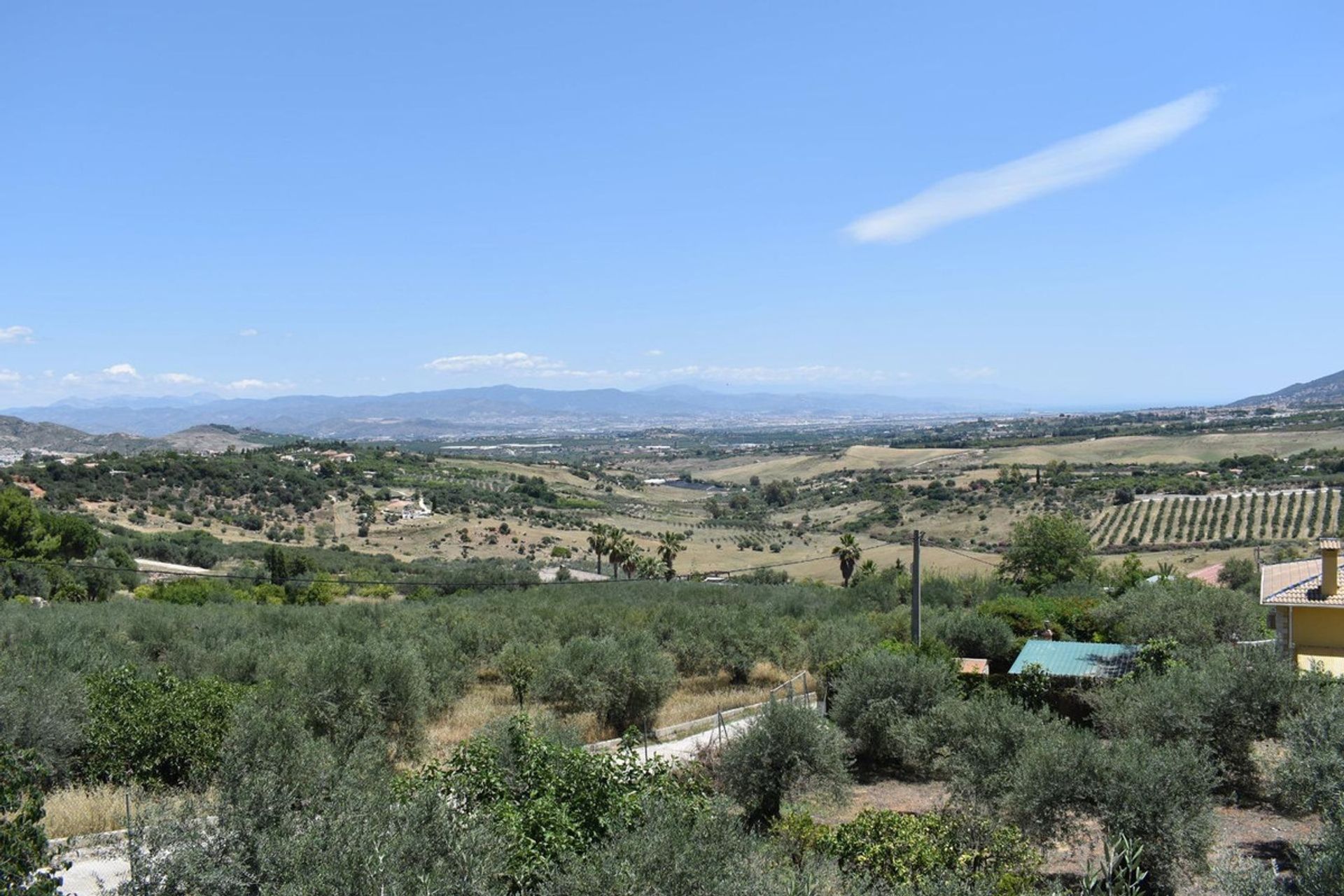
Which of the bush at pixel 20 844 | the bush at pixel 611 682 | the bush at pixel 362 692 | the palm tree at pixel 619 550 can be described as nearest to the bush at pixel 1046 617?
the bush at pixel 611 682

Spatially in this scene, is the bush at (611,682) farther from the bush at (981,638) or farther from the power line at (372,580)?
the power line at (372,580)

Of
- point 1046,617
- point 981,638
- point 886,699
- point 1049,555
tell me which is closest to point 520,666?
point 886,699

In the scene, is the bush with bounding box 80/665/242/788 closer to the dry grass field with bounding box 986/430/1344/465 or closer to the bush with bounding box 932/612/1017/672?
the bush with bounding box 932/612/1017/672

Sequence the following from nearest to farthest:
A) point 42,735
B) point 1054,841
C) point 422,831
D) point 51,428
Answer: point 422,831
point 1054,841
point 42,735
point 51,428

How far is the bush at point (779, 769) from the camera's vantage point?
13305mm

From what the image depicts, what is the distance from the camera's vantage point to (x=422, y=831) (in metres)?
7.68

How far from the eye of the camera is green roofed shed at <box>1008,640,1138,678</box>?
20328 millimetres

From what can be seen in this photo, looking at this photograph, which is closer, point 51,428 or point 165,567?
point 165,567

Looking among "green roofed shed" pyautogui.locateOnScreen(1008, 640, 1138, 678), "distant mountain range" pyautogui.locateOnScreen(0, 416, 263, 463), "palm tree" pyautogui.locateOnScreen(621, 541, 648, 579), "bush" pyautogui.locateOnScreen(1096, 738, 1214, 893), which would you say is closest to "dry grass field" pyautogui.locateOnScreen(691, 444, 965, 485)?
"palm tree" pyautogui.locateOnScreen(621, 541, 648, 579)

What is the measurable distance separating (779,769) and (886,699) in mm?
4614

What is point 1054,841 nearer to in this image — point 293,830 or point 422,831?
point 422,831

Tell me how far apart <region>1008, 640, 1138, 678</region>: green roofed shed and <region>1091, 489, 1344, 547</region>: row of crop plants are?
45735 millimetres

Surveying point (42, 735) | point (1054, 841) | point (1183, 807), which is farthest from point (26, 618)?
point (1183, 807)

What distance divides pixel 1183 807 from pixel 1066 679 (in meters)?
→ 9.58
